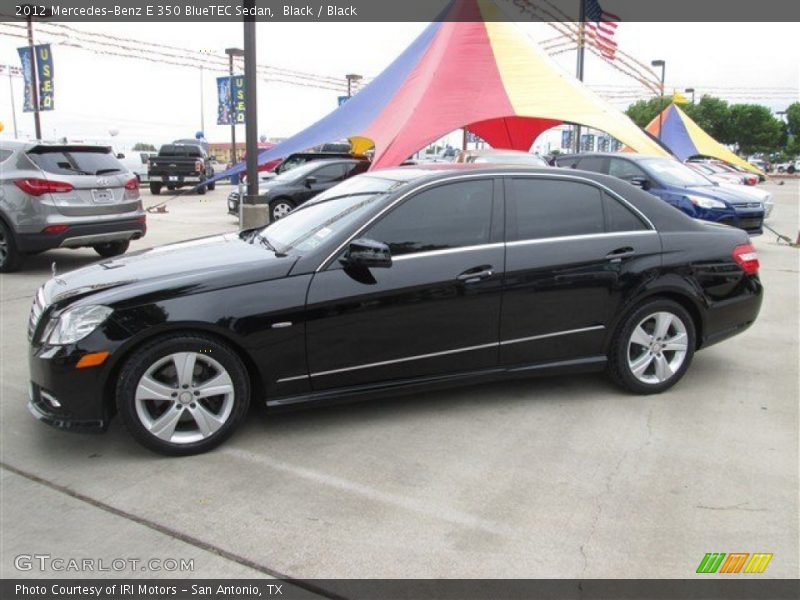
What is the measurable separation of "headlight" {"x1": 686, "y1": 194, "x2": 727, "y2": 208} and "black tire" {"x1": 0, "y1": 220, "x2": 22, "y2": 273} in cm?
994

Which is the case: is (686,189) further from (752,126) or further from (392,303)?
(752,126)

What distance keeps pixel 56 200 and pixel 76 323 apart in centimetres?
556

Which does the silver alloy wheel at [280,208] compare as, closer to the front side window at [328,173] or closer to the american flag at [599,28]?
the front side window at [328,173]

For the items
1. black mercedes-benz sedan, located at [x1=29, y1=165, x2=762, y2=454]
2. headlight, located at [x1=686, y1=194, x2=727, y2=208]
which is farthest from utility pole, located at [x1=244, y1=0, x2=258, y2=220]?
headlight, located at [x1=686, y1=194, x2=727, y2=208]

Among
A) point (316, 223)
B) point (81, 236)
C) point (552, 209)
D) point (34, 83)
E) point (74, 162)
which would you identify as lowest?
point (81, 236)

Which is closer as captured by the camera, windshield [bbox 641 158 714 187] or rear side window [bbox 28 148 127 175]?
rear side window [bbox 28 148 127 175]

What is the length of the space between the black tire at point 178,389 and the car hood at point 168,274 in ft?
0.95

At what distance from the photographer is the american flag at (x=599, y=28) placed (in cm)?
2055

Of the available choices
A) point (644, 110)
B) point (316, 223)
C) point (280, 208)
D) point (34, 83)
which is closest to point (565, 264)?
point (316, 223)

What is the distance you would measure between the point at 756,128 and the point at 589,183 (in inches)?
2697

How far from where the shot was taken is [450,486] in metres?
3.36

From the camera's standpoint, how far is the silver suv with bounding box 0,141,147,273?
26.8ft

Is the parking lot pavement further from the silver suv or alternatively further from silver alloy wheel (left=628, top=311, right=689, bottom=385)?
the silver suv
